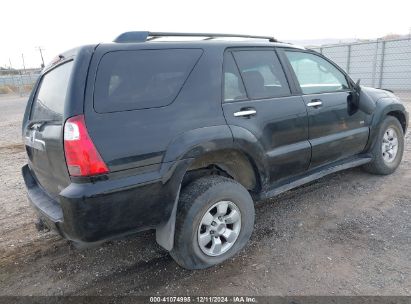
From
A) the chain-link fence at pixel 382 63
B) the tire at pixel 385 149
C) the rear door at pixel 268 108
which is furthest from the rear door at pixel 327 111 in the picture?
the chain-link fence at pixel 382 63

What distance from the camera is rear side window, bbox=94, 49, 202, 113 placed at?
97.0 inches

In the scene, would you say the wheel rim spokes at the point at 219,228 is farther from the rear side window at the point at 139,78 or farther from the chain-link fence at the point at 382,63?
the chain-link fence at the point at 382,63

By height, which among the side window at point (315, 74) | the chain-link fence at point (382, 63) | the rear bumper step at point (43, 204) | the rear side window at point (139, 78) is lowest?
the chain-link fence at point (382, 63)

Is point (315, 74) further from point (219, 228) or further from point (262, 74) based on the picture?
point (219, 228)

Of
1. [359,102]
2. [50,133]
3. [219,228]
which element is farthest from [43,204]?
[359,102]

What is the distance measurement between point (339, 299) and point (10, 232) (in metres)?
3.30

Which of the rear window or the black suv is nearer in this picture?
the black suv

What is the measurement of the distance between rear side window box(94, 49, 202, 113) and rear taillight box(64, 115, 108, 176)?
18cm

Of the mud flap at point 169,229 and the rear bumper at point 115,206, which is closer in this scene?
the rear bumper at point 115,206

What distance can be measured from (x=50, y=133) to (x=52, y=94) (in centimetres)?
45

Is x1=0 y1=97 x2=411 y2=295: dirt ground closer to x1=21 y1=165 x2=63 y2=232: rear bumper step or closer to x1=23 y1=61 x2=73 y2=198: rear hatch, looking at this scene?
x1=21 y1=165 x2=63 y2=232: rear bumper step

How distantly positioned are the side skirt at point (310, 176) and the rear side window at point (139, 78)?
1.40 meters

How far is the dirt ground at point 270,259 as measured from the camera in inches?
109

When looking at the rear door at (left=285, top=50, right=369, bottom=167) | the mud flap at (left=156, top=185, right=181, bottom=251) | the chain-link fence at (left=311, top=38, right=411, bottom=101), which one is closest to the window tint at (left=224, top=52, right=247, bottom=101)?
the rear door at (left=285, top=50, right=369, bottom=167)
